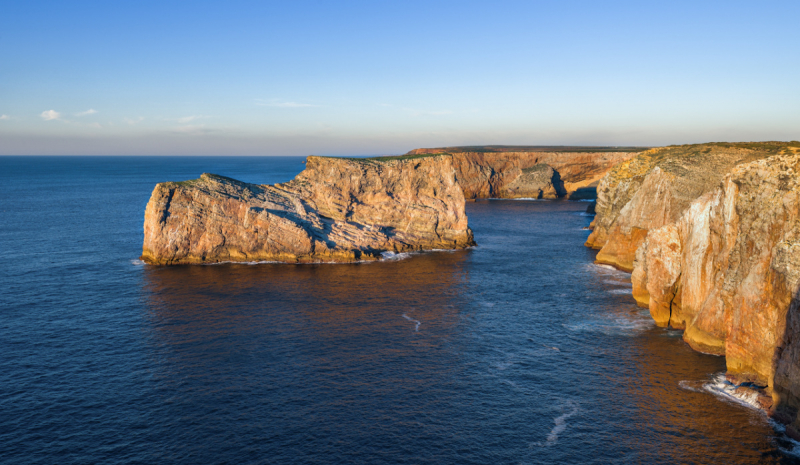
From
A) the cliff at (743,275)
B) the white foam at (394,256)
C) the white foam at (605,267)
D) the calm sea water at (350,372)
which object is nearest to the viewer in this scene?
the calm sea water at (350,372)

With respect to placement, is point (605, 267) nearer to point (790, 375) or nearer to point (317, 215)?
point (317, 215)

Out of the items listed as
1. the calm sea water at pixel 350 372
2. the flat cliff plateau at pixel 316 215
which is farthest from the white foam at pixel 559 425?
the flat cliff plateau at pixel 316 215

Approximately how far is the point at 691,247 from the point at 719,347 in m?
9.84

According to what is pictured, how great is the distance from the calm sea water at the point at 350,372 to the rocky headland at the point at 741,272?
2753 mm

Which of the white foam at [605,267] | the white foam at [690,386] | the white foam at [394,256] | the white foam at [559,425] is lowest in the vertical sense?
the white foam at [559,425]

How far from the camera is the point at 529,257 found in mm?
89562

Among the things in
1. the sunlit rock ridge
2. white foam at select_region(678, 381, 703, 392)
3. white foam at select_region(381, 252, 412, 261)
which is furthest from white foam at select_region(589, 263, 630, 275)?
white foam at select_region(678, 381, 703, 392)

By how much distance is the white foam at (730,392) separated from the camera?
3791 cm

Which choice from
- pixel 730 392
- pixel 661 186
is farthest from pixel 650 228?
pixel 730 392

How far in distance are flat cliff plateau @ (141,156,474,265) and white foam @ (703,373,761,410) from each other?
186 ft

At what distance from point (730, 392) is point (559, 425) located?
14.2 metres

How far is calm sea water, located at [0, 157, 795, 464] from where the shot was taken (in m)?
33.9

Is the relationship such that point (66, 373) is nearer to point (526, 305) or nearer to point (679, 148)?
point (526, 305)

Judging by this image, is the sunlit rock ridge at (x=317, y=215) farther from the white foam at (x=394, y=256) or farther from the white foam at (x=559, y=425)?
the white foam at (x=559, y=425)
